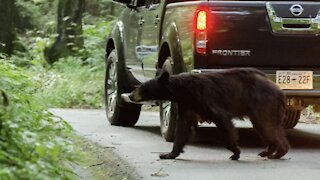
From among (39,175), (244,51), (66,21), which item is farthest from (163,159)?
(66,21)

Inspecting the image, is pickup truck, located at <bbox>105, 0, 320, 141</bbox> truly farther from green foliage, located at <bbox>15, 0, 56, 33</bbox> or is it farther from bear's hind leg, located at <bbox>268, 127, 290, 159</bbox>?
green foliage, located at <bbox>15, 0, 56, 33</bbox>

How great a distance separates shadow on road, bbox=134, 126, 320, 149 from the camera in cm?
962

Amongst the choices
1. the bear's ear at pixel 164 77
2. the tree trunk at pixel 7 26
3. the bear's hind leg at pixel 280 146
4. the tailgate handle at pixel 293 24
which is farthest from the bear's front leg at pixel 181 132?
the tree trunk at pixel 7 26

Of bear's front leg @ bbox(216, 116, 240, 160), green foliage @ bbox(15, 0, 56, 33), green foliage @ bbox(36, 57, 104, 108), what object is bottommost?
green foliage @ bbox(15, 0, 56, 33)

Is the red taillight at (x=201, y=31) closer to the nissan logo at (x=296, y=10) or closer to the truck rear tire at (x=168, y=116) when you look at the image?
the truck rear tire at (x=168, y=116)

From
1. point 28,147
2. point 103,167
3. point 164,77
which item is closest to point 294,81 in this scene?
point 164,77

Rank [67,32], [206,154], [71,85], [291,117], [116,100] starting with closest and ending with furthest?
[206,154]
[291,117]
[116,100]
[71,85]
[67,32]

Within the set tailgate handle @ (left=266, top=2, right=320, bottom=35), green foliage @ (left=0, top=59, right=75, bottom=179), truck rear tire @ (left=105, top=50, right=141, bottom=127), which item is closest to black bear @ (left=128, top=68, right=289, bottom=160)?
tailgate handle @ (left=266, top=2, right=320, bottom=35)

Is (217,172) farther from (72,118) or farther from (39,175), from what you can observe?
(72,118)

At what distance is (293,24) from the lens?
28.8 feet

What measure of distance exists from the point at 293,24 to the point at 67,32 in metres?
12.7

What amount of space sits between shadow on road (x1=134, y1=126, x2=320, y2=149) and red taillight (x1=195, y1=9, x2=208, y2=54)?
1.11 meters

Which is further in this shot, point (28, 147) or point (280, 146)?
point (280, 146)

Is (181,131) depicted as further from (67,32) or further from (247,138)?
(67,32)
